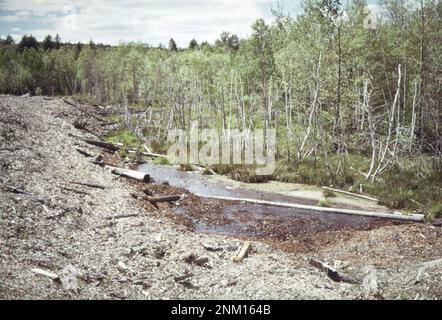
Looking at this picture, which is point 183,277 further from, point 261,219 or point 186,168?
point 186,168

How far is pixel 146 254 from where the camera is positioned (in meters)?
11.6

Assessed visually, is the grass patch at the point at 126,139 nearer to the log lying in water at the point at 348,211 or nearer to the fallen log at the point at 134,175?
the fallen log at the point at 134,175

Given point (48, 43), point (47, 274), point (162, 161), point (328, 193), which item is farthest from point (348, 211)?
point (48, 43)

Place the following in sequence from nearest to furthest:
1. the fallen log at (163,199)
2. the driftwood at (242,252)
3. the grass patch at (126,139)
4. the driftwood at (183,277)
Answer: the driftwood at (183,277) → the driftwood at (242,252) → the fallen log at (163,199) → the grass patch at (126,139)

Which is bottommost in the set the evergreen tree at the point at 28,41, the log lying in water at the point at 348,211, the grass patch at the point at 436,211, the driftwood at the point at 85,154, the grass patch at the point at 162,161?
the log lying in water at the point at 348,211

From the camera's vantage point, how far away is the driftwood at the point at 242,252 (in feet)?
38.7

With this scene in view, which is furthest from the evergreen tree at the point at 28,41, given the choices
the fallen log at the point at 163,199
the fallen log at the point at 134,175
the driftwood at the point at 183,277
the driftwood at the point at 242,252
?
the driftwood at the point at 183,277

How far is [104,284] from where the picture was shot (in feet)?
31.4

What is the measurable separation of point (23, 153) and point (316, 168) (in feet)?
51.2

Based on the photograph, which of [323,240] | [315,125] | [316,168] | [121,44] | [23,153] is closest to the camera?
[323,240]

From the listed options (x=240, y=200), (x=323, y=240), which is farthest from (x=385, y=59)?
(x=323, y=240)

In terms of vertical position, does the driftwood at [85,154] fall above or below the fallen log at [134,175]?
above

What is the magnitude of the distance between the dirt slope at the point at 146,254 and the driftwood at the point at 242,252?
19 cm
